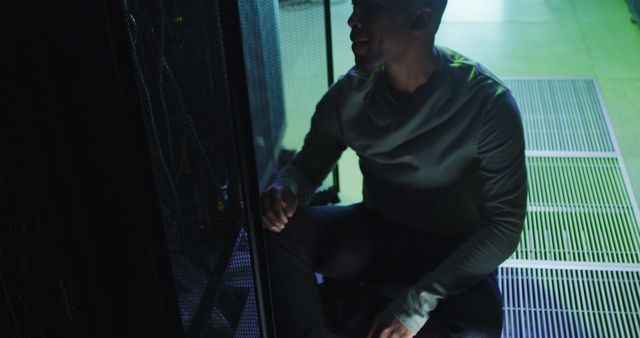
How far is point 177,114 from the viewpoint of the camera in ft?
3.88

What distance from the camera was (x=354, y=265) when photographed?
1.73m

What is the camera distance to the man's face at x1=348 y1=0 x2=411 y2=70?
1541 mm

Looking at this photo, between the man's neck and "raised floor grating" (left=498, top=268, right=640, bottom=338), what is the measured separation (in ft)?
2.85

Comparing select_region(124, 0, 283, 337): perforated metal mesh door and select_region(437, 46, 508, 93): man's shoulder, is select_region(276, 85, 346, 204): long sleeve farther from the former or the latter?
select_region(124, 0, 283, 337): perforated metal mesh door

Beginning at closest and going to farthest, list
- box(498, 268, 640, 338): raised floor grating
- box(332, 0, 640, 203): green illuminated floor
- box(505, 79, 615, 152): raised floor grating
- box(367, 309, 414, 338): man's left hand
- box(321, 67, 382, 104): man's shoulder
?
box(367, 309, 414, 338): man's left hand → box(321, 67, 382, 104): man's shoulder → box(498, 268, 640, 338): raised floor grating → box(505, 79, 615, 152): raised floor grating → box(332, 0, 640, 203): green illuminated floor

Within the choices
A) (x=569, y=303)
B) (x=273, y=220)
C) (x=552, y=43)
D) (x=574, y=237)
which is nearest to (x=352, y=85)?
(x=273, y=220)

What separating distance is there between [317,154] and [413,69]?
0.39 meters

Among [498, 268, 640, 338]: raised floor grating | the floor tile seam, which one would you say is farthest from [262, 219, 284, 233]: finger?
the floor tile seam

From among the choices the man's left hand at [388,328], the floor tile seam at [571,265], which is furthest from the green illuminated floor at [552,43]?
the man's left hand at [388,328]

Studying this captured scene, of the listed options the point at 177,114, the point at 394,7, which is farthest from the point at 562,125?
the point at 177,114

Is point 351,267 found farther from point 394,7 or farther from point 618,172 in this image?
point 618,172

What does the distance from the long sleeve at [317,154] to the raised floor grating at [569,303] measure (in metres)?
0.76

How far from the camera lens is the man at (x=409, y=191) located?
1551mm

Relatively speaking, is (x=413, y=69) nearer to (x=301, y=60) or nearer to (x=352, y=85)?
(x=352, y=85)
